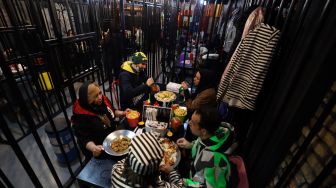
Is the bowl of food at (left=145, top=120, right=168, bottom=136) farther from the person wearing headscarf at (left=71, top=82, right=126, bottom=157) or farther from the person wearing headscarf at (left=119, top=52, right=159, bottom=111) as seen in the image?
the person wearing headscarf at (left=119, top=52, right=159, bottom=111)

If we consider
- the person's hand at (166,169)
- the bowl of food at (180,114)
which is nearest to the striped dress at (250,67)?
the bowl of food at (180,114)

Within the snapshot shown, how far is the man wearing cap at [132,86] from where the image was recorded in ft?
9.22

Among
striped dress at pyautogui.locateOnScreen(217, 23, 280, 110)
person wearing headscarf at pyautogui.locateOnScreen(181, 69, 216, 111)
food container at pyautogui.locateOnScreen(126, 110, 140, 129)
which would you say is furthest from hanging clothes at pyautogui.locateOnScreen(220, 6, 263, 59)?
food container at pyautogui.locateOnScreen(126, 110, 140, 129)

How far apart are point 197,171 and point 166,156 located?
36 centimetres

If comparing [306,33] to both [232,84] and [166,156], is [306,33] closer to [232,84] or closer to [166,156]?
[232,84]

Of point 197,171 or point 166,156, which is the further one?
point 166,156

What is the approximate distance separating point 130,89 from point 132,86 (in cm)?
15

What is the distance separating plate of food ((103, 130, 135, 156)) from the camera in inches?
68.2

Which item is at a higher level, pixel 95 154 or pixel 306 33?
pixel 306 33

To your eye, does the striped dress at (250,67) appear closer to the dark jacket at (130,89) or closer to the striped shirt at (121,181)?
the striped shirt at (121,181)

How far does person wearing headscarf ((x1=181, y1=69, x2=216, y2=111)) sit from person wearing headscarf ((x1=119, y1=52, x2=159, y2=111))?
0.80 meters

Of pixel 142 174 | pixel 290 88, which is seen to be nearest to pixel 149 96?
pixel 142 174

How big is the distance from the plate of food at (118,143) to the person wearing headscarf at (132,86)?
0.79m

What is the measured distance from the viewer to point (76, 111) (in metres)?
1.94
